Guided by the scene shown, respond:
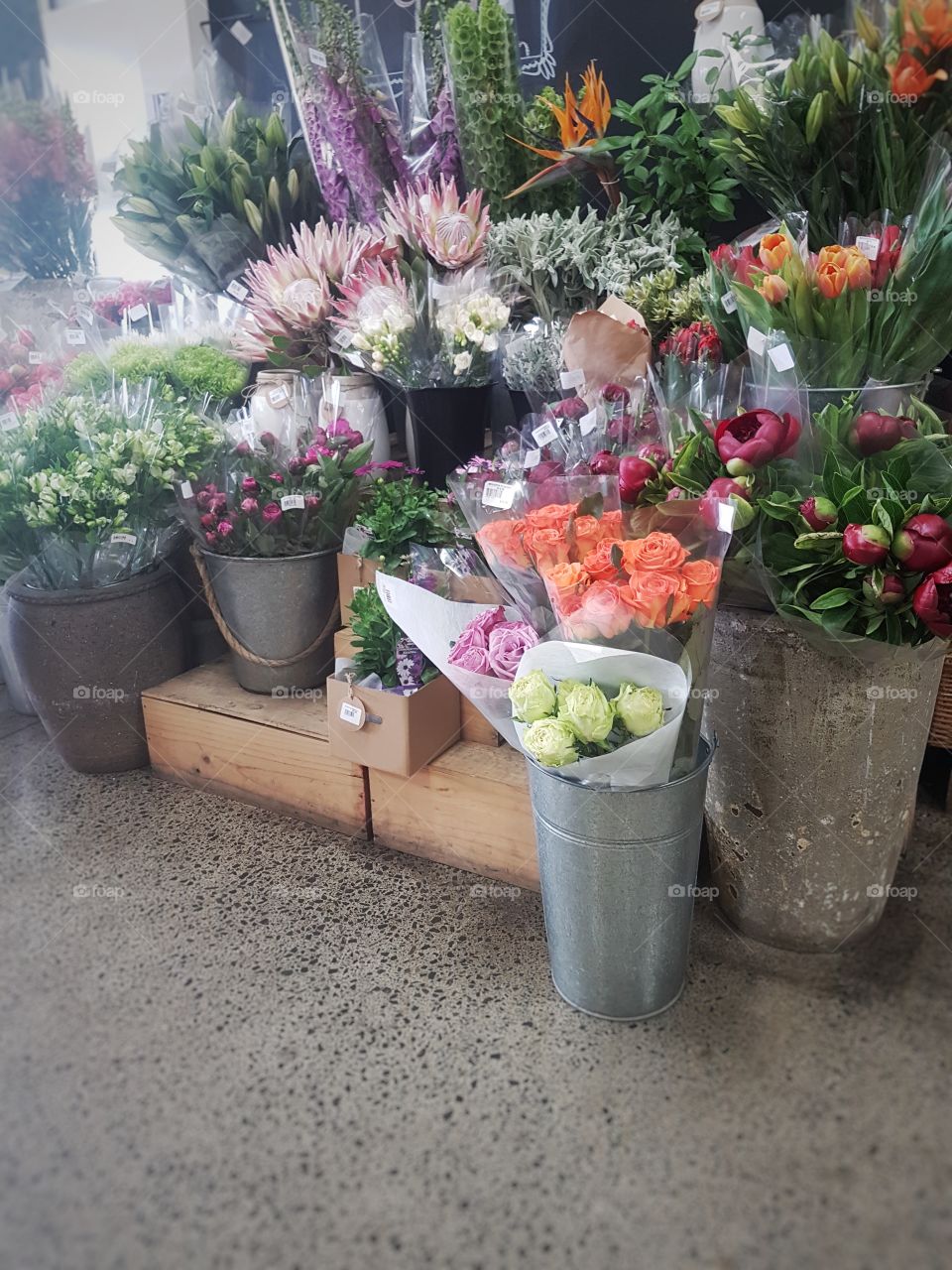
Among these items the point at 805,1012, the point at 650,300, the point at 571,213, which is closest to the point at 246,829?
the point at 805,1012

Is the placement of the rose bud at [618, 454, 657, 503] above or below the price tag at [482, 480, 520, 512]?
above

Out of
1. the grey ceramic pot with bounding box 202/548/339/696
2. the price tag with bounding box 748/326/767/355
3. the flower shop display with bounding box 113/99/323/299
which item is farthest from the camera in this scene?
the flower shop display with bounding box 113/99/323/299

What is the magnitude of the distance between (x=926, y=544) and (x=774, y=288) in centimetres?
53

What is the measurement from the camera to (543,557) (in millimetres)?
1319

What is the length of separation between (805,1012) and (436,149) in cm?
198

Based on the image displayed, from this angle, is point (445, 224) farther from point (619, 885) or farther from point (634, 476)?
point (619, 885)

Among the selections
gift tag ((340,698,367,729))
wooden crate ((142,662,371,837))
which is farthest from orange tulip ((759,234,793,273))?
wooden crate ((142,662,371,837))

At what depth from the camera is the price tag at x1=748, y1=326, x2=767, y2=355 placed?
4.86 feet

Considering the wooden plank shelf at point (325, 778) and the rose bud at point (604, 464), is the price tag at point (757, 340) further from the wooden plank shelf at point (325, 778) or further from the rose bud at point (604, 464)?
the wooden plank shelf at point (325, 778)

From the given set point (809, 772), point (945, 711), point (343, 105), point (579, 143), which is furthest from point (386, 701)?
point (343, 105)

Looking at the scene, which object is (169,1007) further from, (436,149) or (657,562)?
(436,149)

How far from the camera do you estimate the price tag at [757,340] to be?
148 cm

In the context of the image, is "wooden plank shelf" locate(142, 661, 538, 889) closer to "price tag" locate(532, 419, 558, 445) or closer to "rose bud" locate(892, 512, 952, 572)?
"price tag" locate(532, 419, 558, 445)

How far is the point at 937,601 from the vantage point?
1.12 m
